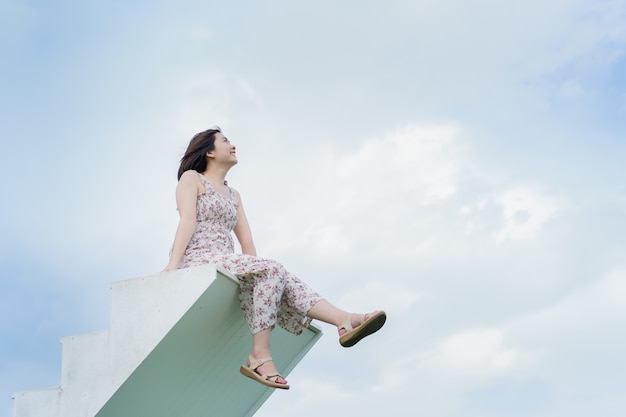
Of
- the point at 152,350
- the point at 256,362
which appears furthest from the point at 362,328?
the point at 152,350

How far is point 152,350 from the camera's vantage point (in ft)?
17.2

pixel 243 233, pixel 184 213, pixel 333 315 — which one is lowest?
pixel 333 315

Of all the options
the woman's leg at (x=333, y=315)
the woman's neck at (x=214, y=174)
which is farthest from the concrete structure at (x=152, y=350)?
the woman's neck at (x=214, y=174)

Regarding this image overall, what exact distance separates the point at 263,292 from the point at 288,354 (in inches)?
45.3

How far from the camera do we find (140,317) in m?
5.32

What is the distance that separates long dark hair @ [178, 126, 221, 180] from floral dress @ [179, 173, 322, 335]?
0.18 m

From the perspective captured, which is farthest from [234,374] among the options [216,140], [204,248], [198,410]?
[216,140]

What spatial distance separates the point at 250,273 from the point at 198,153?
1093 mm

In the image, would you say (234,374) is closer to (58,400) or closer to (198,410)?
(198,410)

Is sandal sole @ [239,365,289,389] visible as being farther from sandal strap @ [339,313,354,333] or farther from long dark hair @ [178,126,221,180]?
long dark hair @ [178,126,221,180]

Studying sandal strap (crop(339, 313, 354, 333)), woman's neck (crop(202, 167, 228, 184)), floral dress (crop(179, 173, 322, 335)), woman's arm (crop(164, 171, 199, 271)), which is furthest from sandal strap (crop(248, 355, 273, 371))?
woman's neck (crop(202, 167, 228, 184))

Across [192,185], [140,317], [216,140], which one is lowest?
[140,317]

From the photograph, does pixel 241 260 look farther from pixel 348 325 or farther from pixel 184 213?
pixel 348 325

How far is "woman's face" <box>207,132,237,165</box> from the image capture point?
20.3 ft
